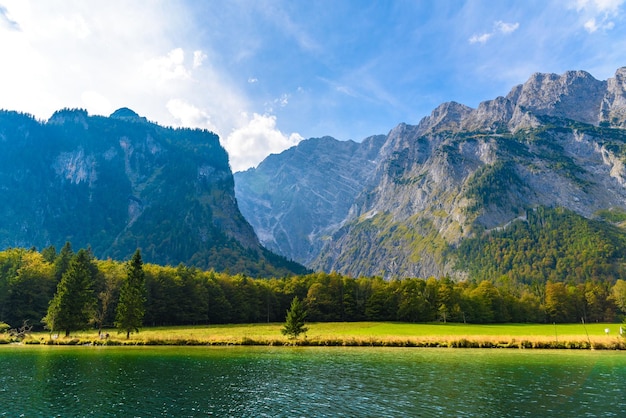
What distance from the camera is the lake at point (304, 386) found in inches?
1094

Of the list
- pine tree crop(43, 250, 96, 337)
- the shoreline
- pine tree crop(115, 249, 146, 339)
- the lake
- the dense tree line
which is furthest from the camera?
the dense tree line

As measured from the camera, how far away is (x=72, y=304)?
8069 cm

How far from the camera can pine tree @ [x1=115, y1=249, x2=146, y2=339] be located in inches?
3123

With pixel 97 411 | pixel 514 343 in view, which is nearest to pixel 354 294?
pixel 514 343

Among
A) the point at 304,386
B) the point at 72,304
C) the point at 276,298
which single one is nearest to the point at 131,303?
the point at 72,304

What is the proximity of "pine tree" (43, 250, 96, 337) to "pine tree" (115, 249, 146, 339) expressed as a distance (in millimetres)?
7099

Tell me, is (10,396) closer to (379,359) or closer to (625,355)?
(379,359)

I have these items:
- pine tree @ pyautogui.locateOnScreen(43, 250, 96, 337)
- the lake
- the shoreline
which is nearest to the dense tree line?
pine tree @ pyautogui.locateOnScreen(43, 250, 96, 337)

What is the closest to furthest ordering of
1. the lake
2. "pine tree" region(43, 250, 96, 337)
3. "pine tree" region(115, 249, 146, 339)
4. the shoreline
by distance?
Result: the lake → the shoreline → "pine tree" region(43, 250, 96, 337) → "pine tree" region(115, 249, 146, 339)

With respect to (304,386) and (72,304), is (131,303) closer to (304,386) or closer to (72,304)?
(72,304)

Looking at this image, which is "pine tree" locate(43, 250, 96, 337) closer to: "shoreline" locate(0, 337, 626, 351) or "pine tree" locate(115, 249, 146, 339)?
"shoreline" locate(0, 337, 626, 351)

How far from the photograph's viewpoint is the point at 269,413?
2709 centimetres

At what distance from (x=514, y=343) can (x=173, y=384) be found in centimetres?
6322

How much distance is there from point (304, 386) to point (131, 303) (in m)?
56.6
